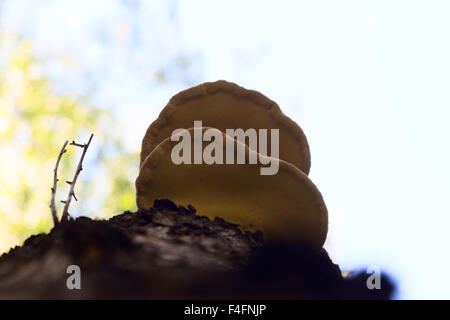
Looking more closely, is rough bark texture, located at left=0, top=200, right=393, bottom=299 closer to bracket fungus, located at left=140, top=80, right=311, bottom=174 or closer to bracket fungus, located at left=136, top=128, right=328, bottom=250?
bracket fungus, located at left=136, top=128, right=328, bottom=250

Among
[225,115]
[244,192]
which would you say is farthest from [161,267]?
[225,115]

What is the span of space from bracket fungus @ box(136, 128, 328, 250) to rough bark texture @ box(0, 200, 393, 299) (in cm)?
16

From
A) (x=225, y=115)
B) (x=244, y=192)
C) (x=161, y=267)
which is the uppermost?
(x=225, y=115)

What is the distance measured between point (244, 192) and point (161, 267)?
0.47m

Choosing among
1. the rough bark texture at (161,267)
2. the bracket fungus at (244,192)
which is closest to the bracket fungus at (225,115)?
the bracket fungus at (244,192)

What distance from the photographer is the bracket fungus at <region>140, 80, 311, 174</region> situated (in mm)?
1694

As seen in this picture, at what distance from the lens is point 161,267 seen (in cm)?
95

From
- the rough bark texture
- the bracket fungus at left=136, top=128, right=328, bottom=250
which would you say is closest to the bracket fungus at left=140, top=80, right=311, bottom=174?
the bracket fungus at left=136, top=128, right=328, bottom=250

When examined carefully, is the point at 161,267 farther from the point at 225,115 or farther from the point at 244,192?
the point at 225,115

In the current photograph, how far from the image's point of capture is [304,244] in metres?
1.42
